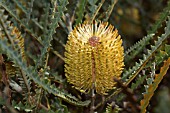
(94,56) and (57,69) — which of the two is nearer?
(94,56)

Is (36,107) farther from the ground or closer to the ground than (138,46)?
closer to the ground

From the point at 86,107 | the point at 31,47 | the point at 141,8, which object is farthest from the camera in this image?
the point at 141,8

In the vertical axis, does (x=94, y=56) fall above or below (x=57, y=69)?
above

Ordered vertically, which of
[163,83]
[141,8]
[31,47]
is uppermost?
[141,8]

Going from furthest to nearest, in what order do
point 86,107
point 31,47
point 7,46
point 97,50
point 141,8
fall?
point 141,8, point 31,47, point 86,107, point 97,50, point 7,46

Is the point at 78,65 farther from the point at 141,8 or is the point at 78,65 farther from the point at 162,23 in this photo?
the point at 141,8

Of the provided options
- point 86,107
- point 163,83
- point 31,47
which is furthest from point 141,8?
point 86,107

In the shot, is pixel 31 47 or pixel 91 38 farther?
pixel 31 47
